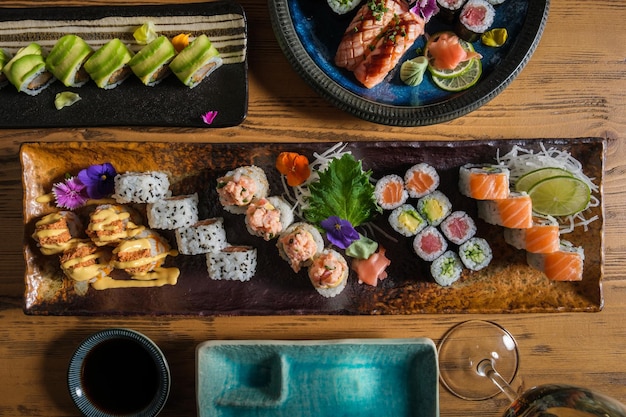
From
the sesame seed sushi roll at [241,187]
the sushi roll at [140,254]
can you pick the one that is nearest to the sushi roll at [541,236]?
the sesame seed sushi roll at [241,187]

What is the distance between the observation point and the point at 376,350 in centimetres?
266

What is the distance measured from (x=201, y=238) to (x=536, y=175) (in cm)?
165

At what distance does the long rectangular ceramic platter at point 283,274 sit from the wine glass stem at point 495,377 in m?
0.31

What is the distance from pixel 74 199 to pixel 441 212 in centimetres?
184

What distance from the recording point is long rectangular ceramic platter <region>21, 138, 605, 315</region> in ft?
8.89

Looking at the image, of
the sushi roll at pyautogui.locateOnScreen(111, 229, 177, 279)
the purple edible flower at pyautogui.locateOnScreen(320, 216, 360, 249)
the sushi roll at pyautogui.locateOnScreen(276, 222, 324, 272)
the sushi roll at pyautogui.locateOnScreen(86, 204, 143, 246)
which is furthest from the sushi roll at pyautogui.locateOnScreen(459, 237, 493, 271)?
the sushi roll at pyautogui.locateOnScreen(86, 204, 143, 246)

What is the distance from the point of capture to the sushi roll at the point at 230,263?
2.65m

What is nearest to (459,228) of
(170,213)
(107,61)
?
(170,213)

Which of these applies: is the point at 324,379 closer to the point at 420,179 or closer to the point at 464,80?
the point at 420,179

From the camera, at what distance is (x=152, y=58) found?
2.56m

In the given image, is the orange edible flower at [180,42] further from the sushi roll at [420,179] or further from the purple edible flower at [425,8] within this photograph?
the sushi roll at [420,179]

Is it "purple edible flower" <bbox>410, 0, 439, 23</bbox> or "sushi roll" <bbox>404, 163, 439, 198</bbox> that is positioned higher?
"purple edible flower" <bbox>410, 0, 439, 23</bbox>

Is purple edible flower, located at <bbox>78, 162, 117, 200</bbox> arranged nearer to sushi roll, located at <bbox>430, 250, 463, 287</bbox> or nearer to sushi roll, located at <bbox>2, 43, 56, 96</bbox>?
sushi roll, located at <bbox>2, 43, 56, 96</bbox>

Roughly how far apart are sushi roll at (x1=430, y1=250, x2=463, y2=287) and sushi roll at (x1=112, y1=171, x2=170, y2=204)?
141 cm
